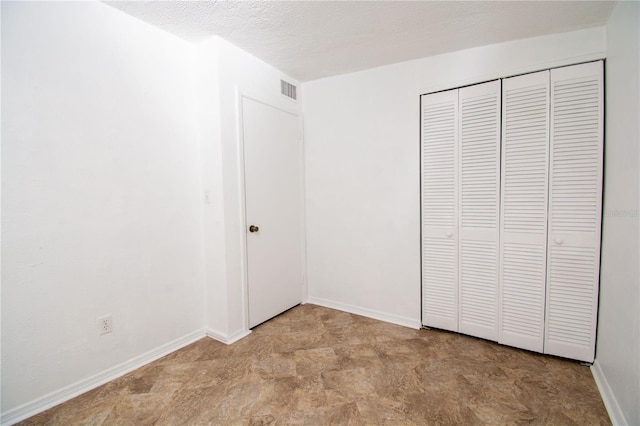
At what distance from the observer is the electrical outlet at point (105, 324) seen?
6.30 ft

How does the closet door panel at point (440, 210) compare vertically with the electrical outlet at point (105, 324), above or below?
above

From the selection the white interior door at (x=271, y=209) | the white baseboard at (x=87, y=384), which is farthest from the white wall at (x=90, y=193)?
the white interior door at (x=271, y=209)

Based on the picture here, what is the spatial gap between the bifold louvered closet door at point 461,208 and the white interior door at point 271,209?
1.31m

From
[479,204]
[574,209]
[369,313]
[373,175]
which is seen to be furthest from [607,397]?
[373,175]

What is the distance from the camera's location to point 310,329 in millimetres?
2660

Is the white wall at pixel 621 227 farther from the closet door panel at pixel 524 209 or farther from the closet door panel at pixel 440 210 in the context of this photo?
the closet door panel at pixel 440 210

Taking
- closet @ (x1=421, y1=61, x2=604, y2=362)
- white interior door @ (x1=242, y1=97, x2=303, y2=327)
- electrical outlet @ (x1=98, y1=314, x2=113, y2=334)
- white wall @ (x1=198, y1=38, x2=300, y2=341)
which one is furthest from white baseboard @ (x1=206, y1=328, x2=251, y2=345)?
closet @ (x1=421, y1=61, x2=604, y2=362)

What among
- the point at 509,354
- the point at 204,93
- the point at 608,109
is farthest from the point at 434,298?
the point at 204,93

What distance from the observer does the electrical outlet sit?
1.92m

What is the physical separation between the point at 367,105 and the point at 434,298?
1.92 metres

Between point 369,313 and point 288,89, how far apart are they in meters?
2.43

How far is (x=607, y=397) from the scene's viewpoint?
1704 millimetres

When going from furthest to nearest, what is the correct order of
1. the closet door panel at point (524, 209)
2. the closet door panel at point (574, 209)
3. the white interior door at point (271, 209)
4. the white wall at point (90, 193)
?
the white interior door at point (271, 209) → the closet door panel at point (524, 209) → the closet door panel at point (574, 209) → the white wall at point (90, 193)

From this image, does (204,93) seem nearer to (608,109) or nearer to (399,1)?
(399,1)
